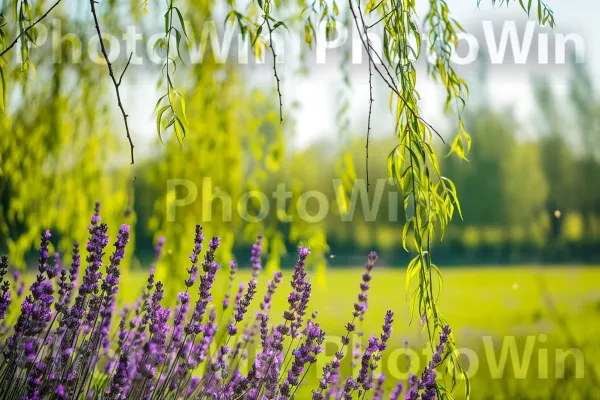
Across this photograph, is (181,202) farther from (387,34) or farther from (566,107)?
(566,107)

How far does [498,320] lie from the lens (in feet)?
43.2

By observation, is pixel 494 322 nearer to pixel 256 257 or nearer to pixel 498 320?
pixel 498 320

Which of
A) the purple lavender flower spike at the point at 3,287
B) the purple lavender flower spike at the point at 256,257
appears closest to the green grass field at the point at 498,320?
the purple lavender flower spike at the point at 256,257

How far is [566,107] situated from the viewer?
2336 cm

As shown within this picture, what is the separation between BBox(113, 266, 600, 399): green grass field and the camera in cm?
519

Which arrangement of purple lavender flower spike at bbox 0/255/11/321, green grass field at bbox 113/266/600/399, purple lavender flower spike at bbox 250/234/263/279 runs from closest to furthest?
purple lavender flower spike at bbox 0/255/11/321 → purple lavender flower spike at bbox 250/234/263/279 → green grass field at bbox 113/266/600/399

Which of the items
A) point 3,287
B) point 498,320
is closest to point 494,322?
point 498,320

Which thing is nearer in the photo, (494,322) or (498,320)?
(494,322)

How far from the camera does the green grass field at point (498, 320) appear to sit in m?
5.19

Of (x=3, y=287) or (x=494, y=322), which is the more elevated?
(x=3, y=287)

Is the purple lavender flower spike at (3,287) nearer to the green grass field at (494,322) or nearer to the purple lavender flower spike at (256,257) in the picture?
the purple lavender flower spike at (256,257)

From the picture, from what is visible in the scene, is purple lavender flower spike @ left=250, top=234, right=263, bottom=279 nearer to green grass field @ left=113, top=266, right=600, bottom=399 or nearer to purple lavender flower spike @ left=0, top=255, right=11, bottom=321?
green grass field @ left=113, top=266, right=600, bottom=399

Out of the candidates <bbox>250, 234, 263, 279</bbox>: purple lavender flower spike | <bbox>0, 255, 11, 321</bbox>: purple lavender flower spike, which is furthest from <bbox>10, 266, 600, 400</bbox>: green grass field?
<bbox>0, 255, 11, 321</bbox>: purple lavender flower spike

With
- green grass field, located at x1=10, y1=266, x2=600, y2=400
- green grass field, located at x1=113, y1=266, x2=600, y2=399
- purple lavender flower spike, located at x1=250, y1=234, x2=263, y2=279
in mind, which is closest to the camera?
purple lavender flower spike, located at x1=250, y1=234, x2=263, y2=279
